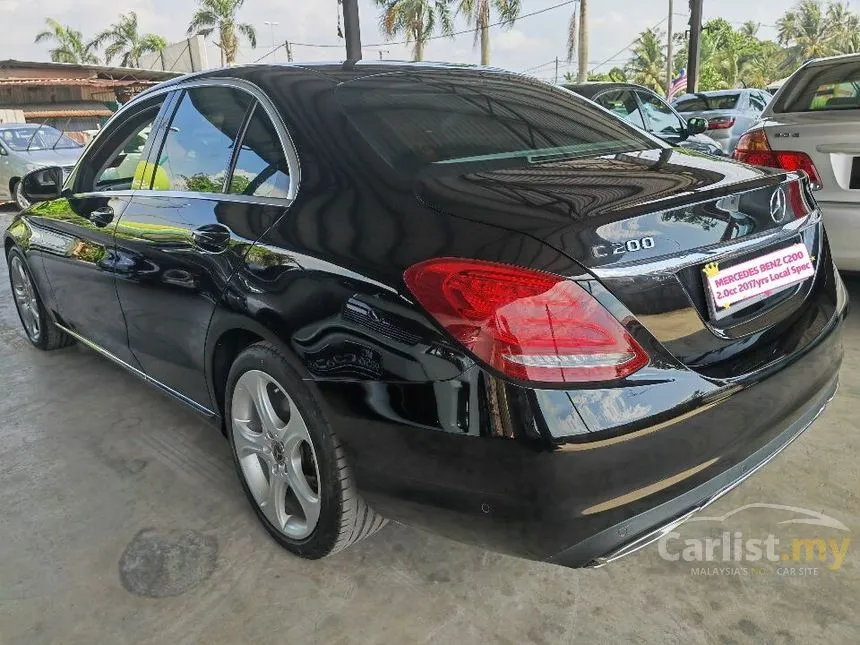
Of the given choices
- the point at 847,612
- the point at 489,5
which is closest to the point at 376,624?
the point at 847,612

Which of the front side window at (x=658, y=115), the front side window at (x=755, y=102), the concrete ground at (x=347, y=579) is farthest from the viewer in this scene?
the front side window at (x=755, y=102)

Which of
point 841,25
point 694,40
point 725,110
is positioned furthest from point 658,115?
point 841,25

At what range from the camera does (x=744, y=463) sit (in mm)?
1680

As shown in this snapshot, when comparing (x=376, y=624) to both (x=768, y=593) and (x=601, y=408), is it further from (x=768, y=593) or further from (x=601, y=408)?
(x=768, y=593)

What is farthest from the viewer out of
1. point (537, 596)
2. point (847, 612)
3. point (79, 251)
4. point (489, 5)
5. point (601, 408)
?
point (489, 5)

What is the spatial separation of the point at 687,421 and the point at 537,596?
2.43 ft

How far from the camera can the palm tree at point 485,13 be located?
79.2 ft

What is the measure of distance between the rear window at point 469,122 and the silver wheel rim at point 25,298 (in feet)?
9.33

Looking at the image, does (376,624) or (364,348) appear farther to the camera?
(376,624)

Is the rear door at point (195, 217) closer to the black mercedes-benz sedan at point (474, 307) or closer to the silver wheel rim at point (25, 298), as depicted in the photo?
the black mercedes-benz sedan at point (474, 307)

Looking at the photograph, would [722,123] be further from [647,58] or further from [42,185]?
[647,58]

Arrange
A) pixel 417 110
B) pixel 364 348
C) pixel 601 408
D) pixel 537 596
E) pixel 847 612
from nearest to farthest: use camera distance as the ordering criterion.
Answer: pixel 601 408 → pixel 364 348 → pixel 847 612 → pixel 537 596 → pixel 417 110

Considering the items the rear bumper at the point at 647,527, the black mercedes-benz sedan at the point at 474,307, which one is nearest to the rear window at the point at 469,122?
the black mercedes-benz sedan at the point at 474,307

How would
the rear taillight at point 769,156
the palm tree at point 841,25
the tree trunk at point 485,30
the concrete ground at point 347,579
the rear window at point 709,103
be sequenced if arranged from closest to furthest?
the concrete ground at point 347,579 → the rear taillight at point 769,156 → the rear window at point 709,103 → the tree trunk at point 485,30 → the palm tree at point 841,25
